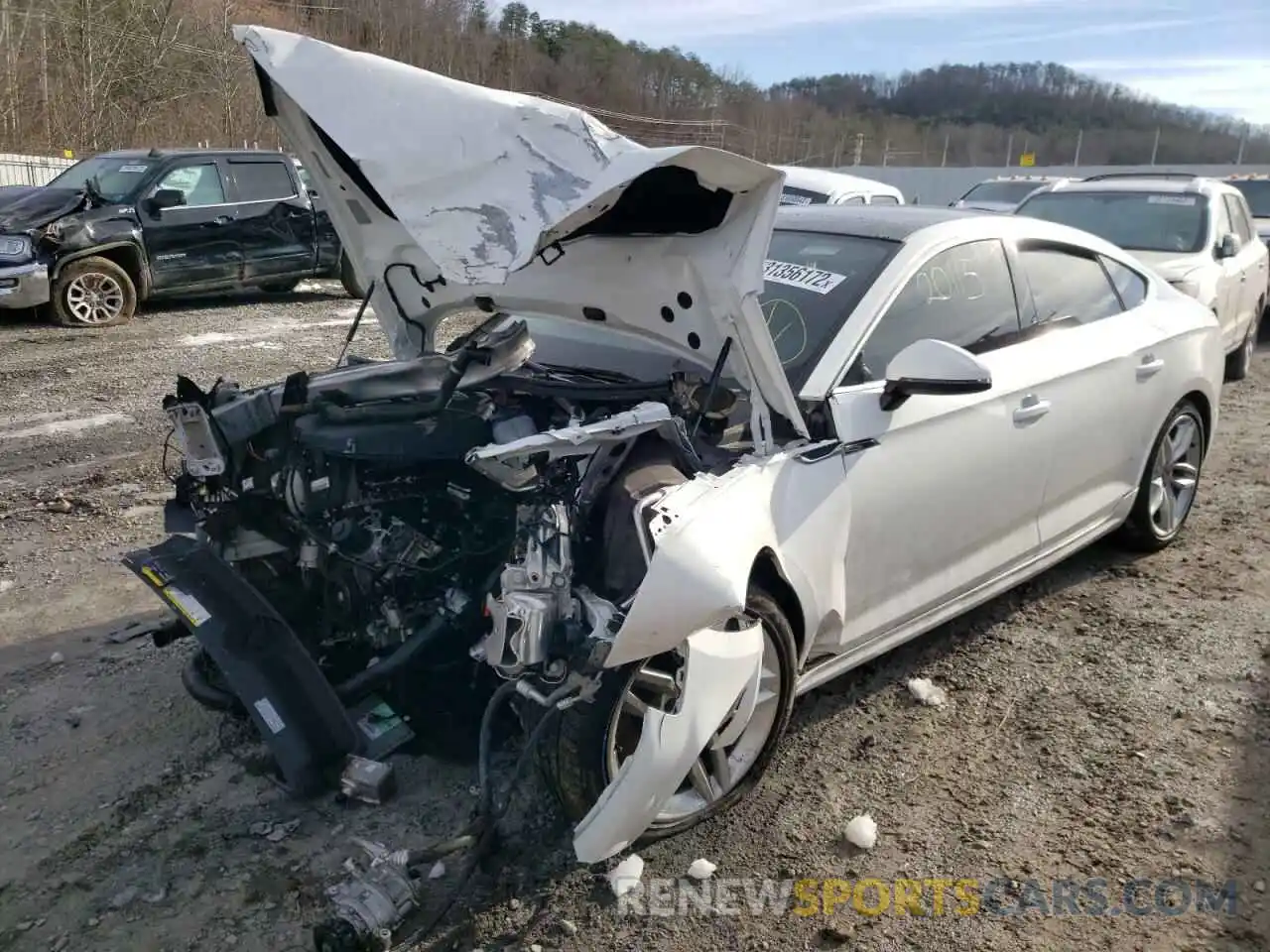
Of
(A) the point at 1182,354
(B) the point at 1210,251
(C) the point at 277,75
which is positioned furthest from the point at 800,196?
(C) the point at 277,75

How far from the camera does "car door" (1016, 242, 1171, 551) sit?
3.85 m

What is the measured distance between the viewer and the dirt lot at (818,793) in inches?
101

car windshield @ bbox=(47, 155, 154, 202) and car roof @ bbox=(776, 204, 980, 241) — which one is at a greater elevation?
car roof @ bbox=(776, 204, 980, 241)

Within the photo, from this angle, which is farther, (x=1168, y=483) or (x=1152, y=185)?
(x=1152, y=185)

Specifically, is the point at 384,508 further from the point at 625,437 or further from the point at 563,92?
the point at 563,92

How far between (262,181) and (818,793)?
10519 millimetres

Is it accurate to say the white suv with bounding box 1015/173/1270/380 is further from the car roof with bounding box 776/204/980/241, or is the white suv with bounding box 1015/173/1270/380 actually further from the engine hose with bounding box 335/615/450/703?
the engine hose with bounding box 335/615/450/703

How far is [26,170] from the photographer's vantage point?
18.3m

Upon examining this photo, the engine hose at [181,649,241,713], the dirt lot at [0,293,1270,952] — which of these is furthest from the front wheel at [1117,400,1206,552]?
the engine hose at [181,649,241,713]

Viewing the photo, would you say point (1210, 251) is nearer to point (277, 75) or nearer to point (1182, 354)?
point (1182, 354)

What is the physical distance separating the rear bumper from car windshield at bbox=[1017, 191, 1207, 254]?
30.3 feet

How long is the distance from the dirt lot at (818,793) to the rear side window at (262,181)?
7.36 metres

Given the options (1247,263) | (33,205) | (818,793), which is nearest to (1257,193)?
(1247,263)

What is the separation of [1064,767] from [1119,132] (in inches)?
1820
